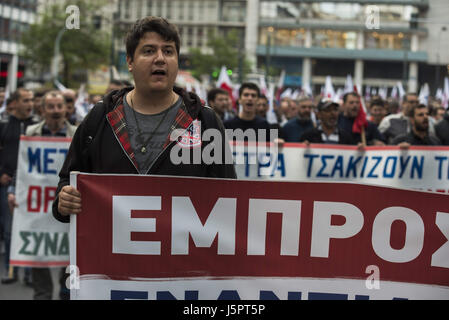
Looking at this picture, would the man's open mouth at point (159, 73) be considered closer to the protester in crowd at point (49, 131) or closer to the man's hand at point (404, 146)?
the protester in crowd at point (49, 131)

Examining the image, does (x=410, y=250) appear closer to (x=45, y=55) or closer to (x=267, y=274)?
(x=267, y=274)

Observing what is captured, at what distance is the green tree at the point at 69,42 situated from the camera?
128 ft

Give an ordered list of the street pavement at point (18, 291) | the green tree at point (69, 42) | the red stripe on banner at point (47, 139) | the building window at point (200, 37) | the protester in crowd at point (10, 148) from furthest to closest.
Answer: the building window at point (200, 37) → the green tree at point (69, 42) → the protester in crowd at point (10, 148) → the street pavement at point (18, 291) → the red stripe on banner at point (47, 139)

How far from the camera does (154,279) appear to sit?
331 centimetres

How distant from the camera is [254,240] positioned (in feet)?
11.0

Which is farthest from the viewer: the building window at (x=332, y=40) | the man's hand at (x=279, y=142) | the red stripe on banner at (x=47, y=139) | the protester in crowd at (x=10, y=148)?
the building window at (x=332, y=40)

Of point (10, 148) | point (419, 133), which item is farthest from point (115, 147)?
point (419, 133)

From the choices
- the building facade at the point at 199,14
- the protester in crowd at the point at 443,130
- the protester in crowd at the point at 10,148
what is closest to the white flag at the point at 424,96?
the protester in crowd at the point at 443,130

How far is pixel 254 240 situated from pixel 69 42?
37.8 metres

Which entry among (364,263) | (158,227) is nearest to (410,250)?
(364,263)

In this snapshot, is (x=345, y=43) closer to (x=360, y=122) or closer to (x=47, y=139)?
(x=360, y=122)

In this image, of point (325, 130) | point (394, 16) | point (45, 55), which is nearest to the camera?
point (325, 130)

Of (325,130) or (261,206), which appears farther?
(325,130)

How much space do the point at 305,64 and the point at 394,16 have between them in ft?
34.2
